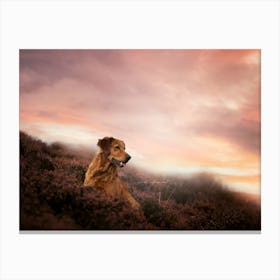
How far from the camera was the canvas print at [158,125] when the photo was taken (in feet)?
18.0

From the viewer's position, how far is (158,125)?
218 inches

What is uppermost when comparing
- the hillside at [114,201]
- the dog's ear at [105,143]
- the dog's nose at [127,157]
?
the dog's ear at [105,143]

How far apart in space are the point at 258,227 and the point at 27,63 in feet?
14.7

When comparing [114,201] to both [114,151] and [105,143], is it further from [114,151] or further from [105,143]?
[105,143]

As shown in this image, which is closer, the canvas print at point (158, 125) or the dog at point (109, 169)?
the dog at point (109, 169)

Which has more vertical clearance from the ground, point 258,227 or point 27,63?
point 27,63

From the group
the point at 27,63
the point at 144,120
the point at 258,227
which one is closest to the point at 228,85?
the point at 144,120

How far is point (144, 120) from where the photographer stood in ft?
18.2

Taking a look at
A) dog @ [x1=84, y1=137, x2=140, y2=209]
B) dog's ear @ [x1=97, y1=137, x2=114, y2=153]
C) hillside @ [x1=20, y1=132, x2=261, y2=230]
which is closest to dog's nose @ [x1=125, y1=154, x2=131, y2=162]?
dog @ [x1=84, y1=137, x2=140, y2=209]
